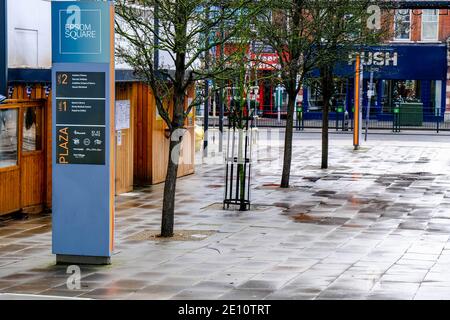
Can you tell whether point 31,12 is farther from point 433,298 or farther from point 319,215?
point 433,298

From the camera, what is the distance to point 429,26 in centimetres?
5403

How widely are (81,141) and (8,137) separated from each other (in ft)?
18.7

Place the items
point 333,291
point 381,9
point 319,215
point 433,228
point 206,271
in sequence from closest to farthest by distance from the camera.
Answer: point 333,291
point 206,271
point 433,228
point 319,215
point 381,9

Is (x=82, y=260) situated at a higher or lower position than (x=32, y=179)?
lower

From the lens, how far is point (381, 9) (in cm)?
2836

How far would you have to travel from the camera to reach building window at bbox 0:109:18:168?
1922cm

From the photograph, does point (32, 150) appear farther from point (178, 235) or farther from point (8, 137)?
point (178, 235)

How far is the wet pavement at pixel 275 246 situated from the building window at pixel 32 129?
5.16ft

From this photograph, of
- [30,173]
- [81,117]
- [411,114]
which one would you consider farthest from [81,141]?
[411,114]

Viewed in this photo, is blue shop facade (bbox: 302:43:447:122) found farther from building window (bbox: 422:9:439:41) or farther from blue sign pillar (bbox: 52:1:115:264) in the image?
blue sign pillar (bbox: 52:1:115:264)

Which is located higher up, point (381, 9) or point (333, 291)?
point (381, 9)

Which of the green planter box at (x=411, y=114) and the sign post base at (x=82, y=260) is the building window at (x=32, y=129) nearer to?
the sign post base at (x=82, y=260)
